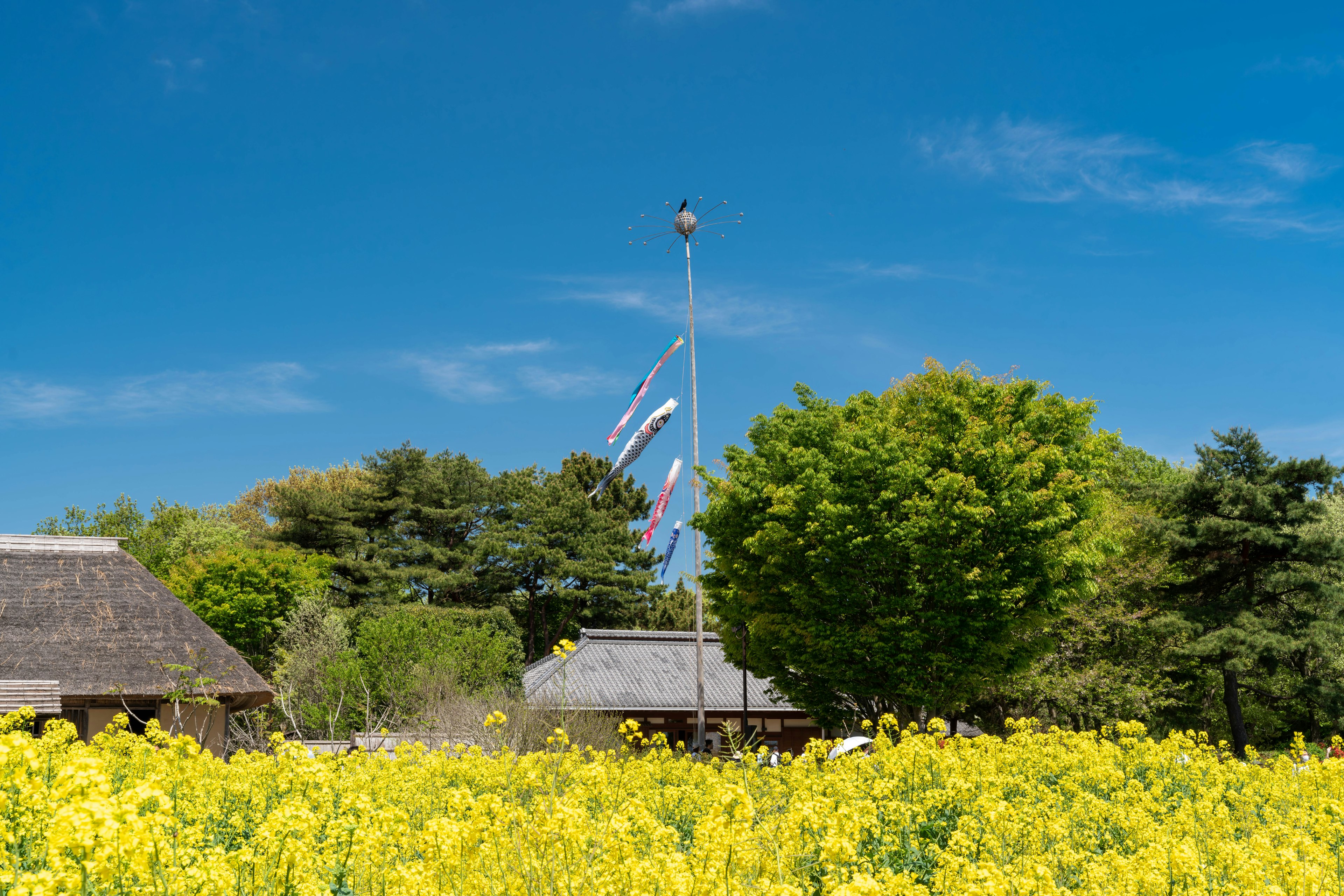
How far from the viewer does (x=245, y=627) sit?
3778 centimetres

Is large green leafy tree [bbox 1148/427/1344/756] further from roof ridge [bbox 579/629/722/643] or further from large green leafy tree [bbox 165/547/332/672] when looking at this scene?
large green leafy tree [bbox 165/547/332/672]

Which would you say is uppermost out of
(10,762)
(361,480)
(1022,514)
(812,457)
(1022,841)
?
(361,480)

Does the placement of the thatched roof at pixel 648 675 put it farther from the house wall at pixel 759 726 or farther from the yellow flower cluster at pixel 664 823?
the yellow flower cluster at pixel 664 823

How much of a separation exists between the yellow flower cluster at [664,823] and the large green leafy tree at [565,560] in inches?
1220

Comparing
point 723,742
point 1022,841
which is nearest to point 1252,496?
point 723,742

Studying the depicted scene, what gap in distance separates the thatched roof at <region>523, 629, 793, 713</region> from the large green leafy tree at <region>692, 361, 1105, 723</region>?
29.6ft

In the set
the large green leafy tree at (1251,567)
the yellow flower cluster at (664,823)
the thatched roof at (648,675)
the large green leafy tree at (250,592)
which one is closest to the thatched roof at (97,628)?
the yellow flower cluster at (664,823)

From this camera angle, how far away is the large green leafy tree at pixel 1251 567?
963 inches

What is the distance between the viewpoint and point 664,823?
22.5 feet

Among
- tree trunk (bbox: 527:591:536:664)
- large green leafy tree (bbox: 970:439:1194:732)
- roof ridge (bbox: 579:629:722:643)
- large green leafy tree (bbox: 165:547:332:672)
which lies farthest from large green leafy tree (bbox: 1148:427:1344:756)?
large green leafy tree (bbox: 165:547:332:672)

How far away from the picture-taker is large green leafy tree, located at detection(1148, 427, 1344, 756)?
24469 millimetres

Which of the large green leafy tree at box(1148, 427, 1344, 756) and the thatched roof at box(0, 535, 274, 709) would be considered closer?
the thatched roof at box(0, 535, 274, 709)

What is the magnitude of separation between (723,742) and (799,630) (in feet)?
39.0

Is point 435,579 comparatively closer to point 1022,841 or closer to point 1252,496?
point 1252,496
